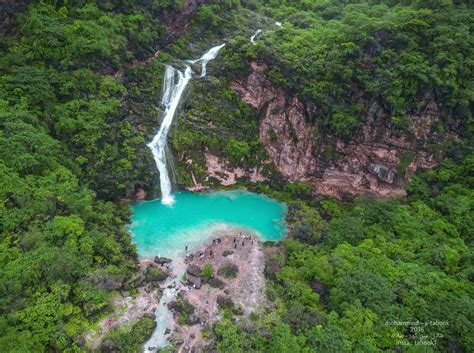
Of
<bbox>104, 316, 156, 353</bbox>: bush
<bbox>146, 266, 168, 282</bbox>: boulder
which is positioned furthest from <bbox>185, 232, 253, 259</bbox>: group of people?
<bbox>104, 316, 156, 353</bbox>: bush

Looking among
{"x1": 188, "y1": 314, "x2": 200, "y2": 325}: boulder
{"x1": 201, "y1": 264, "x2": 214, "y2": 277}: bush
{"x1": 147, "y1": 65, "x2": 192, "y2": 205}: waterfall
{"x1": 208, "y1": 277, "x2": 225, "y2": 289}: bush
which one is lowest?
{"x1": 188, "y1": 314, "x2": 200, "y2": 325}: boulder

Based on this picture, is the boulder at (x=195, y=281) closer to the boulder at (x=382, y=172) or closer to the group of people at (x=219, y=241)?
the group of people at (x=219, y=241)

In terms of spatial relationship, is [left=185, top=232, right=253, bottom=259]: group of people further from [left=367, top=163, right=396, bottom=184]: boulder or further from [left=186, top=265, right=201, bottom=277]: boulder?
[left=367, top=163, right=396, bottom=184]: boulder

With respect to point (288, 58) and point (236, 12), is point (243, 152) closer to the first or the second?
point (288, 58)

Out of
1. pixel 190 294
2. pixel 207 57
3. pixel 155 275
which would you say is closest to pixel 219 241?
pixel 190 294

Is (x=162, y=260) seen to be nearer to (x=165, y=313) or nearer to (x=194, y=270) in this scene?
(x=194, y=270)
